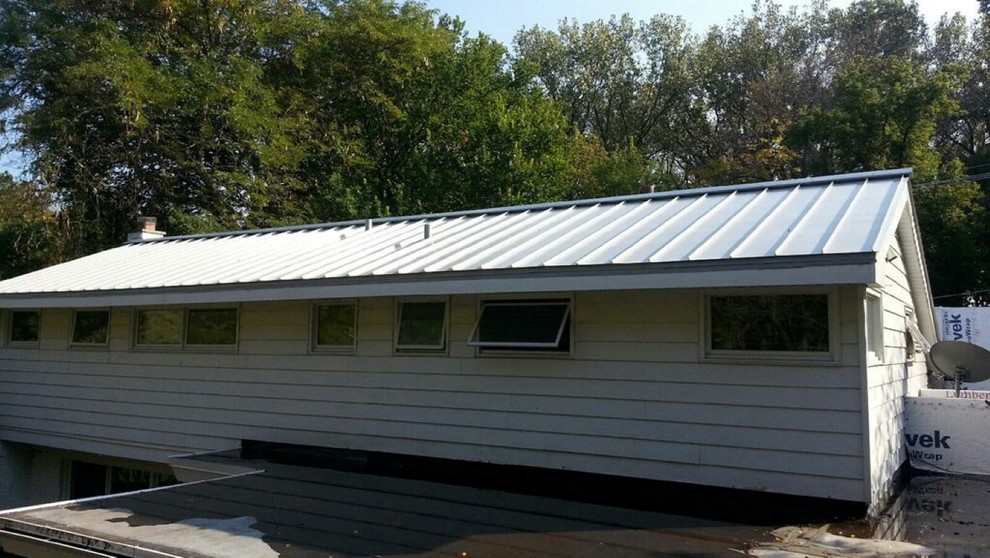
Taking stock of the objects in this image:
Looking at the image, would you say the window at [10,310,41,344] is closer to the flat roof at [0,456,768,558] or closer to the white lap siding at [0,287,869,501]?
the white lap siding at [0,287,869,501]

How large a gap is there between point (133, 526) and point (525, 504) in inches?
115

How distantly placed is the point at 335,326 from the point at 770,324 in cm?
451

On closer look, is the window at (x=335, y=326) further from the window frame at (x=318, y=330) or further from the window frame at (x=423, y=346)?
the window frame at (x=423, y=346)

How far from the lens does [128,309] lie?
10000 mm

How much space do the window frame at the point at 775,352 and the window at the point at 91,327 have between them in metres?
8.05

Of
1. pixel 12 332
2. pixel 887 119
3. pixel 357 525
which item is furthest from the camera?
pixel 887 119

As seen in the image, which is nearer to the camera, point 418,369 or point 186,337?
point 418,369

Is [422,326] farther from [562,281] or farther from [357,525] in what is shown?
[357,525]

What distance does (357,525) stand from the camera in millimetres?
5492

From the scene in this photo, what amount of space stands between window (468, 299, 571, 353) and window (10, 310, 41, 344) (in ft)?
25.6

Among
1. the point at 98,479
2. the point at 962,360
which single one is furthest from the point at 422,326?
the point at 98,479

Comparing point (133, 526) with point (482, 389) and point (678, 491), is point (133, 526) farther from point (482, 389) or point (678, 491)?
point (678, 491)

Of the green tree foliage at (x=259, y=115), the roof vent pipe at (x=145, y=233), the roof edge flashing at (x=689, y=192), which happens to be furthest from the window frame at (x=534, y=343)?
the green tree foliage at (x=259, y=115)

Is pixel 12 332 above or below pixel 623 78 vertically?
below
